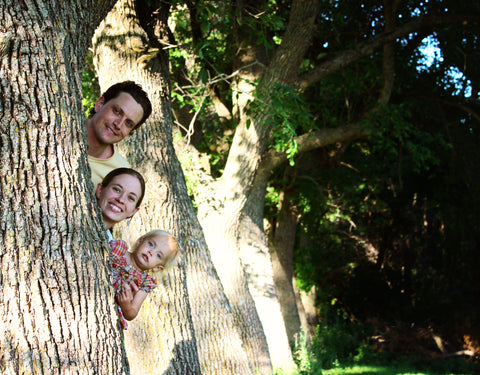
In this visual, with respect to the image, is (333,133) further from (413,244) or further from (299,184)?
(413,244)

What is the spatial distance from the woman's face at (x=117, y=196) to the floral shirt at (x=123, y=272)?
172mm

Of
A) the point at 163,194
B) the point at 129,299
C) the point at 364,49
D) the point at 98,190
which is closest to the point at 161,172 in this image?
the point at 163,194

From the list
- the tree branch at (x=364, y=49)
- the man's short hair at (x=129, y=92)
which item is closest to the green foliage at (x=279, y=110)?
the tree branch at (x=364, y=49)

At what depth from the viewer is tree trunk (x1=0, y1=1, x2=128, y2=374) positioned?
2227mm

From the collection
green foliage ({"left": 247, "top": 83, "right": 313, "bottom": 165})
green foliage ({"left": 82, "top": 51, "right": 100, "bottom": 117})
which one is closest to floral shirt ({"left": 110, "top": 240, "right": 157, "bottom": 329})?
green foliage ({"left": 247, "top": 83, "right": 313, "bottom": 165})

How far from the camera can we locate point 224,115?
1159 cm

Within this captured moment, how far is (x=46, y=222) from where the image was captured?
2340mm

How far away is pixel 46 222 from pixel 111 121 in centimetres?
126

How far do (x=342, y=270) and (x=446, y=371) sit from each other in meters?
5.07

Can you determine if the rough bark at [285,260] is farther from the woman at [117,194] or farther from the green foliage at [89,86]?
the woman at [117,194]

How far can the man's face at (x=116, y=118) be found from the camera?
346 cm

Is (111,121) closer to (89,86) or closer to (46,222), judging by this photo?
(46,222)

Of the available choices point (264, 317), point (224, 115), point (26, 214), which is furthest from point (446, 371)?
point (26, 214)

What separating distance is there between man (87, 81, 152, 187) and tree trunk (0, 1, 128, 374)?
2.74ft
